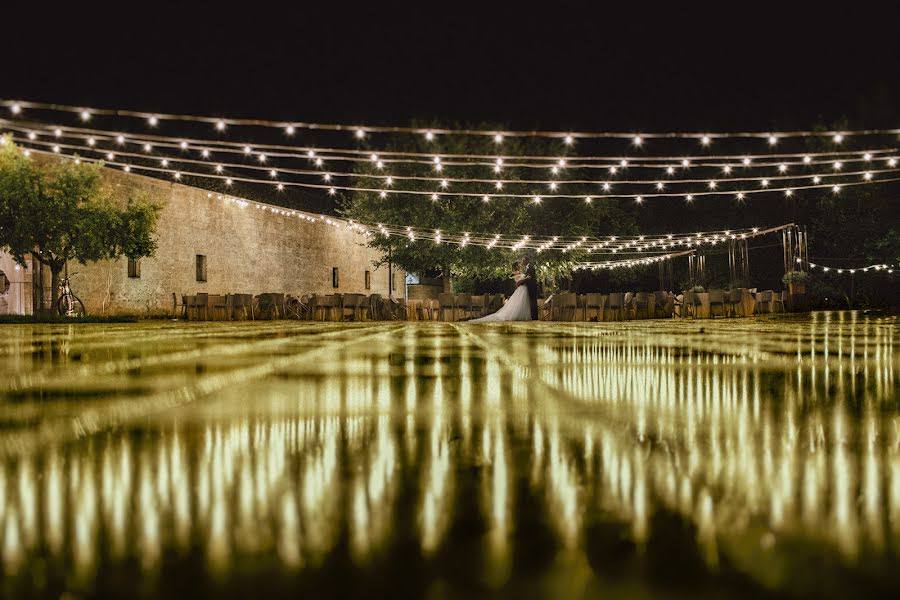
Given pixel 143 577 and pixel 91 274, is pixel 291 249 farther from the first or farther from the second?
pixel 143 577

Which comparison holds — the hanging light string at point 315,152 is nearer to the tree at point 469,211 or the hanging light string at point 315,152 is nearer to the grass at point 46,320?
the grass at point 46,320

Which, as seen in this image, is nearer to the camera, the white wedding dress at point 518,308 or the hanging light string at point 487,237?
the white wedding dress at point 518,308

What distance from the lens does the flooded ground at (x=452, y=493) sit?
0.73 meters

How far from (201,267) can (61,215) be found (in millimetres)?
8367

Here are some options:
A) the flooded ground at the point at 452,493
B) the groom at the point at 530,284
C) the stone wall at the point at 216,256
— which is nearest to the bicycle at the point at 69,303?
the stone wall at the point at 216,256

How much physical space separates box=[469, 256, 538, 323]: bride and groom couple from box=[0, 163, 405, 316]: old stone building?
7.19 m

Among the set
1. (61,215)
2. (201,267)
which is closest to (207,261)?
(201,267)

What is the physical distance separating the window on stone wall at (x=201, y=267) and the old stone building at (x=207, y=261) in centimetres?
3

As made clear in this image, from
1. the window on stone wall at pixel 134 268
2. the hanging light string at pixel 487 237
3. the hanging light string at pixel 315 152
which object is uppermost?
the hanging light string at pixel 315 152

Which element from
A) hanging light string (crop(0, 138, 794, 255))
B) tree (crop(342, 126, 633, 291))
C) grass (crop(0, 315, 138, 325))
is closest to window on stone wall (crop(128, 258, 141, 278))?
hanging light string (crop(0, 138, 794, 255))

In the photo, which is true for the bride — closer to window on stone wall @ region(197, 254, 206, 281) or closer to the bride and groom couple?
the bride and groom couple

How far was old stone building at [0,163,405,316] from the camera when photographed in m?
17.2

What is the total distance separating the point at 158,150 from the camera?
22.4 meters

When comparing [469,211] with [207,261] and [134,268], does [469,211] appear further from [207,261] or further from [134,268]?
[134,268]
